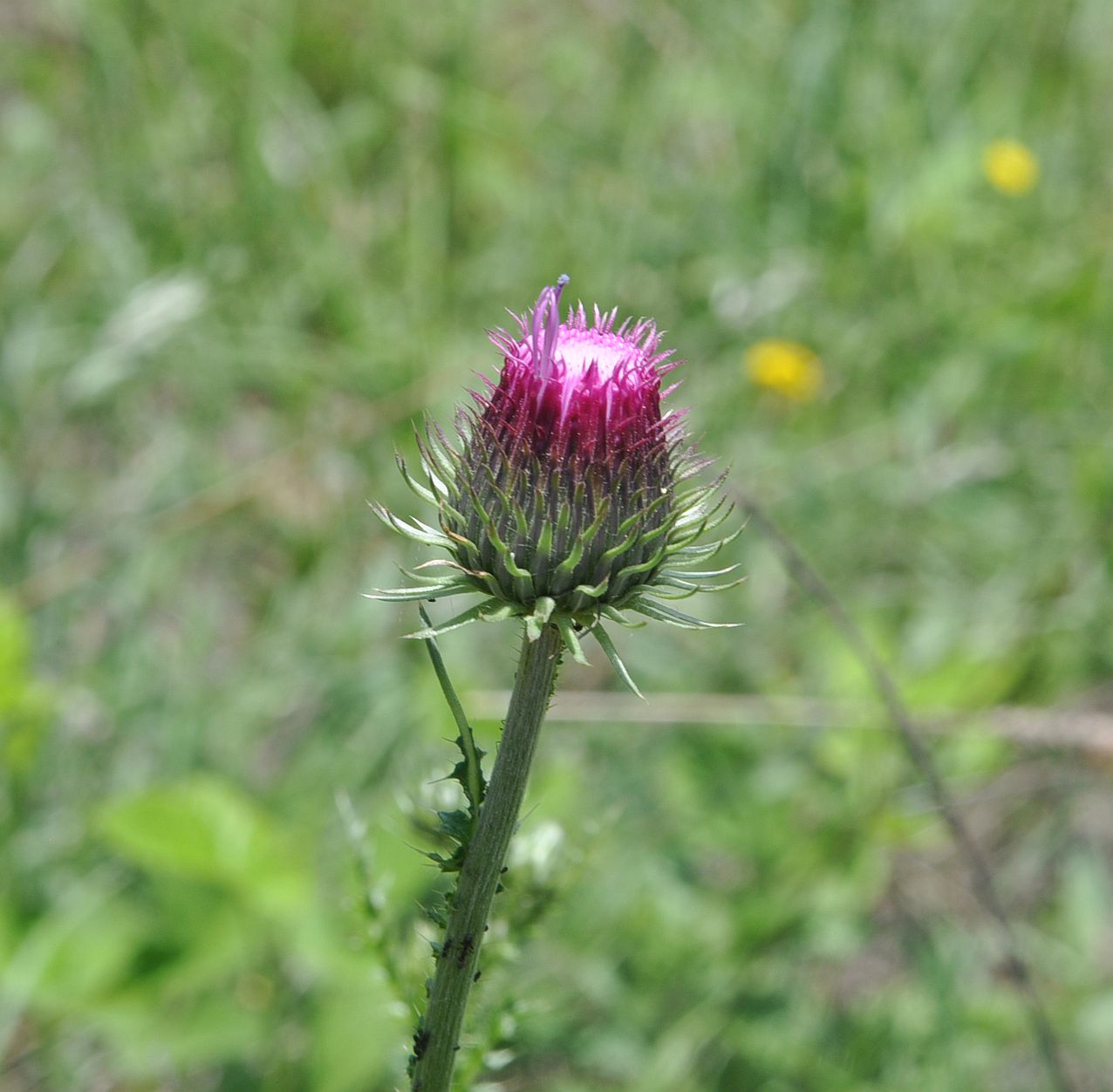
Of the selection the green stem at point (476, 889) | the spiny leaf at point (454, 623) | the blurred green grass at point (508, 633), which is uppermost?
the blurred green grass at point (508, 633)

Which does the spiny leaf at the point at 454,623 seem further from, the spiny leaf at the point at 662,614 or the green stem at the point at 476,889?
the spiny leaf at the point at 662,614

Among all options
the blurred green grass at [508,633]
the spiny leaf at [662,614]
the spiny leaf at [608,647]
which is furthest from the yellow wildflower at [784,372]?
the spiny leaf at [608,647]

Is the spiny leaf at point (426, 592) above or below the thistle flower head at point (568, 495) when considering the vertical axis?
below

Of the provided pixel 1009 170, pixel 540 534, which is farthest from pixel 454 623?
pixel 1009 170

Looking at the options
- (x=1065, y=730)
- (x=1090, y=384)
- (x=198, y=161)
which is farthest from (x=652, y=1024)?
(x=198, y=161)

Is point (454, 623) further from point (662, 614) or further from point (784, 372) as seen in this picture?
point (784, 372)

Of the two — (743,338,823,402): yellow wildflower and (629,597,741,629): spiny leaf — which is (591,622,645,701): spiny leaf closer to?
(629,597,741,629): spiny leaf

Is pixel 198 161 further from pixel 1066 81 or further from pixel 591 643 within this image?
pixel 1066 81
